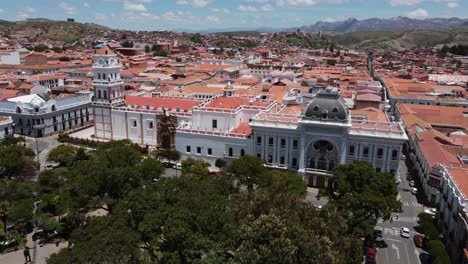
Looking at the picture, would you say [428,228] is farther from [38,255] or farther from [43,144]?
[43,144]

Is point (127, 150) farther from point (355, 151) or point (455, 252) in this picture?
point (455, 252)

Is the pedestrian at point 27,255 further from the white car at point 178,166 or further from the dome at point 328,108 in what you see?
the dome at point 328,108

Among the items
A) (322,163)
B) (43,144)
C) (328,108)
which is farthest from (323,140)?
(43,144)

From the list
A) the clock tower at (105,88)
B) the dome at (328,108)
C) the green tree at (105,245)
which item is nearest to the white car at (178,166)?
the clock tower at (105,88)

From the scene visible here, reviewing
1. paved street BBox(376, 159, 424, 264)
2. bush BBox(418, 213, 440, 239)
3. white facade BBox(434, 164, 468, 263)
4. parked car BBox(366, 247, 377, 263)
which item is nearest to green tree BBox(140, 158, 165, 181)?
parked car BBox(366, 247, 377, 263)

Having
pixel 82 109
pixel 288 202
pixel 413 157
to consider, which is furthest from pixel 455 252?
pixel 82 109

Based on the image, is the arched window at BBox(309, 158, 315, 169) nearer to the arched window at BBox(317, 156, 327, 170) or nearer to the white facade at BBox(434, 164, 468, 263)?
the arched window at BBox(317, 156, 327, 170)
